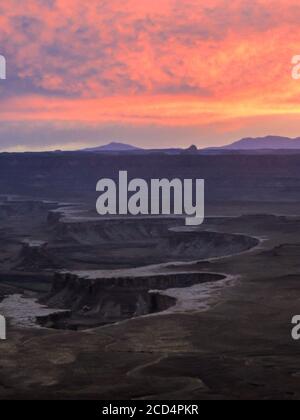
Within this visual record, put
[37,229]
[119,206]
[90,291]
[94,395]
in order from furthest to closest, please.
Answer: [119,206] < [37,229] < [90,291] < [94,395]

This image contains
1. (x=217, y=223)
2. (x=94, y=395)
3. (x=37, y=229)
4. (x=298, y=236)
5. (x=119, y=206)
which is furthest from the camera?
(x=119, y=206)

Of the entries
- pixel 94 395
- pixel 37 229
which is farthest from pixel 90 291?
pixel 37 229

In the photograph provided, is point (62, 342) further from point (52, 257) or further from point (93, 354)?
point (52, 257)

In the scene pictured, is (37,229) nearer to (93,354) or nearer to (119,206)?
(119,206)

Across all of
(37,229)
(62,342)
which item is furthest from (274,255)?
(37,229)
